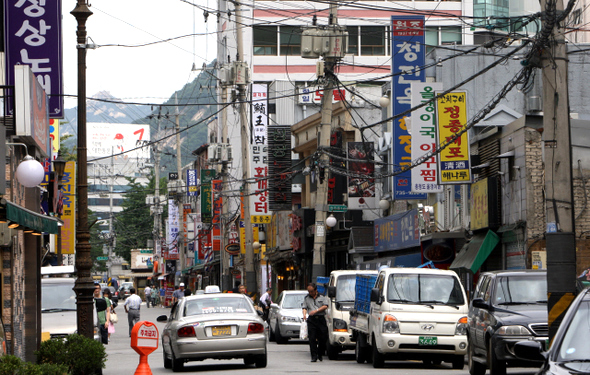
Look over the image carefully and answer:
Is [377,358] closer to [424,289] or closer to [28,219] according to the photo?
Result: [424,289]

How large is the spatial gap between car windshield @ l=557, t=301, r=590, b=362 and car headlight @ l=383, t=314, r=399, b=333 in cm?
1073

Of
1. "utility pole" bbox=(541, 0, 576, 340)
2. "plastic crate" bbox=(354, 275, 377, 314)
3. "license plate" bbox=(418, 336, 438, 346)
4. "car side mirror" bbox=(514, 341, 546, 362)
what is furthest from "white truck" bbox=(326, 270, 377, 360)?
→ "car side mirror" bbox=(514, 341, 546, 362)

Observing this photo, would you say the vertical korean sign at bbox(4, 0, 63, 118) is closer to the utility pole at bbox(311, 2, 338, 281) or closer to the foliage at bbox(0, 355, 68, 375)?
the foliage at bbox(0, 355, 68, 375)

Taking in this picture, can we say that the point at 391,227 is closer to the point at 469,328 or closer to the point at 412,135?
the point at 412,135

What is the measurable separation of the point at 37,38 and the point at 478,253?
1363 cm

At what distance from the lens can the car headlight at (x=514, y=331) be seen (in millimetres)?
14680

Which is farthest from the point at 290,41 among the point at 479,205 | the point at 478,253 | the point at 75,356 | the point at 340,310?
the point at 75,356

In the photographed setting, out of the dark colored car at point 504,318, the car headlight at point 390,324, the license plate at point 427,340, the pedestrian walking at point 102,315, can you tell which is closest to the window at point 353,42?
the pedestrian walking at point 102,315

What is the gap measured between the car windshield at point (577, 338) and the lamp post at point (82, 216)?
1159 centimetres

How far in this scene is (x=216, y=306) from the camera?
62.8ft

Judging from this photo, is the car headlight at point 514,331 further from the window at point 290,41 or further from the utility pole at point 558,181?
the window at point 290,41

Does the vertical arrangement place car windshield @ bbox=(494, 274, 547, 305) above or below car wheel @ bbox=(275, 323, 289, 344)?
above

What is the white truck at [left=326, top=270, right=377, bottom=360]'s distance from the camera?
75.5 ft

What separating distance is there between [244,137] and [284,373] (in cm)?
2470
